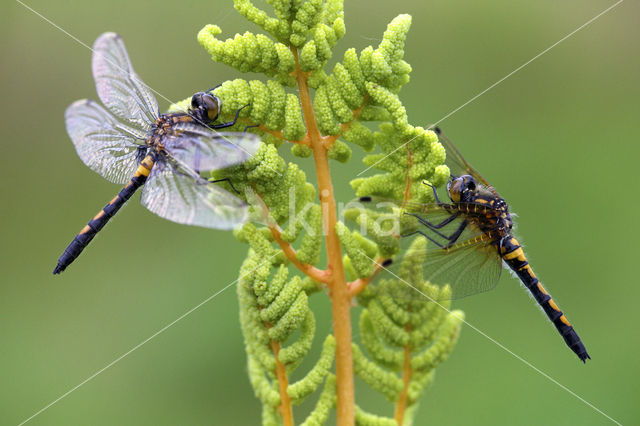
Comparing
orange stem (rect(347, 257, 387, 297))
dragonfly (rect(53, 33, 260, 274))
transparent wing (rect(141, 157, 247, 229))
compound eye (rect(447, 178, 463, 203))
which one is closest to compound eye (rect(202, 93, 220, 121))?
dragonfly (rect(53, 33, 260, 274))

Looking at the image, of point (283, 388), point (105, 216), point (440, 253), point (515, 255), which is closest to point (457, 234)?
point (440, 253)

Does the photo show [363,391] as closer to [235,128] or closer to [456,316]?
[456,316]

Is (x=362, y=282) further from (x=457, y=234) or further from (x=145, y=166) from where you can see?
(x=145, y=166)

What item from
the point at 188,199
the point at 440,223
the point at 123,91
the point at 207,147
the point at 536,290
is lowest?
the point at 536,290

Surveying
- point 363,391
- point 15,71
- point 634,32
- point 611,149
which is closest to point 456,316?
point 363,391

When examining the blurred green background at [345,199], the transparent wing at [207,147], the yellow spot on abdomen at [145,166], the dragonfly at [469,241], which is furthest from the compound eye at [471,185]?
the blurred green background at [345,199]

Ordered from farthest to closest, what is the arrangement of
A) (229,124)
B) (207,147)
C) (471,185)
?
(471,185) < (207,147) < (229,124)
